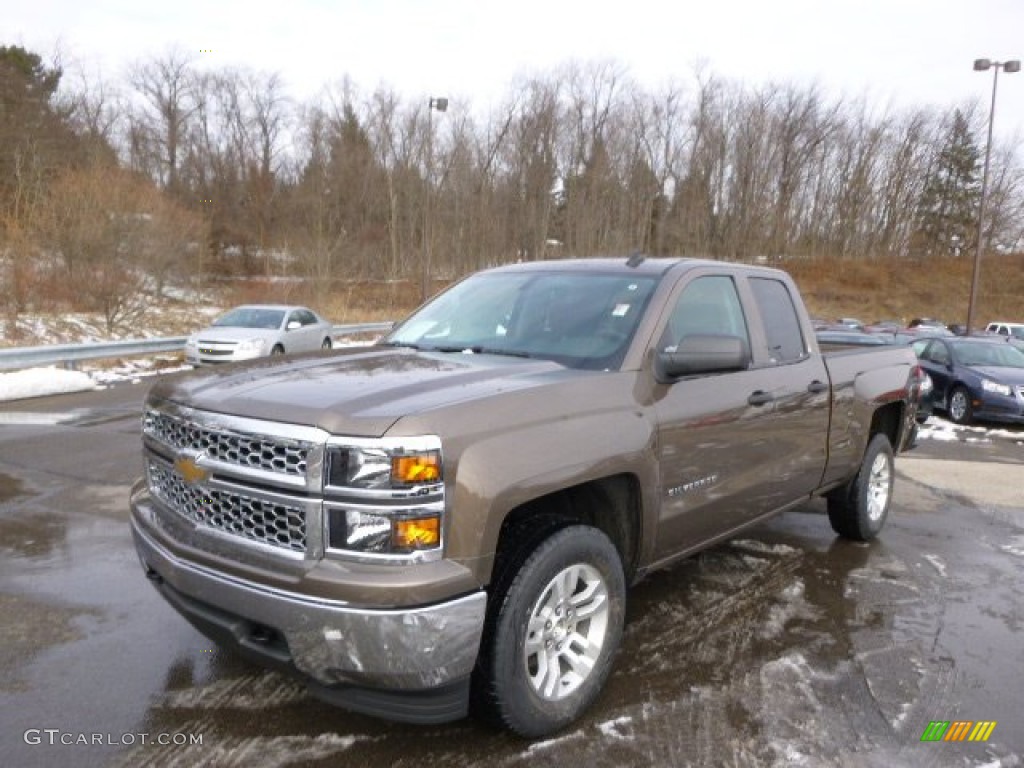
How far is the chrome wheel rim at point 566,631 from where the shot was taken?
282 cm

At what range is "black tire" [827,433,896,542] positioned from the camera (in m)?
5.33

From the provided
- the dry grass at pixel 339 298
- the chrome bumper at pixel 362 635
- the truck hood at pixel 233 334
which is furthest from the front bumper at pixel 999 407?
the dry grass at pixel 339 298

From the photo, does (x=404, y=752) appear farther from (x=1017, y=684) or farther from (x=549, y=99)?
(x=549, y=99)

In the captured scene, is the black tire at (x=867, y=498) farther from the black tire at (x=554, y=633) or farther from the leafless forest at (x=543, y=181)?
the leafless forest at (x=543, y=181)

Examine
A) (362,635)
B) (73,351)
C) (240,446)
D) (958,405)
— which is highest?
(240,446)

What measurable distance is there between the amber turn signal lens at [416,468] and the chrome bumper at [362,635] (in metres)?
0.41

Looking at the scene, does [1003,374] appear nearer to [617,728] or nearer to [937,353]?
[937,353]

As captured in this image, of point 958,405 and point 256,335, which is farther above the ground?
point 256,335

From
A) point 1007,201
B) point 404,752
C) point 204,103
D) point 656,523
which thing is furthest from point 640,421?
point 1007,201

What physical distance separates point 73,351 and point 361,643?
14182 millimetres

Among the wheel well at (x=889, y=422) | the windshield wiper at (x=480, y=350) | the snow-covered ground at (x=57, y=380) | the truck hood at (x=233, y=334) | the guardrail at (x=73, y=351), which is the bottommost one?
the snow-covered ground at (x=57, y=380)

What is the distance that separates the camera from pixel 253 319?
55.8ft

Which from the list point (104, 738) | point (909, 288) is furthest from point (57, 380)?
point (909, 288)

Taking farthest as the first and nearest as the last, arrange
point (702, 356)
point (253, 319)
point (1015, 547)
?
point (253, 319) < point (1015, 547) < point (702, 356)
